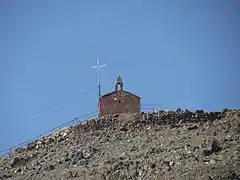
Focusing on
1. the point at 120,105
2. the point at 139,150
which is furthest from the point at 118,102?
the point at 139,150

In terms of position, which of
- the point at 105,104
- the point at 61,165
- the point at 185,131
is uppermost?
the point at 105,104

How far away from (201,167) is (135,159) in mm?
5294

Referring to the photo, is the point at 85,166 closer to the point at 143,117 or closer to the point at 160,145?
the point at 160,145

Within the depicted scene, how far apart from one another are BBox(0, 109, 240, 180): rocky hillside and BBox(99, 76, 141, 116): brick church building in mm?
4142

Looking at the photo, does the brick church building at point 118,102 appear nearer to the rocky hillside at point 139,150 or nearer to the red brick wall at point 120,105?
the red brick wall at point 120,105

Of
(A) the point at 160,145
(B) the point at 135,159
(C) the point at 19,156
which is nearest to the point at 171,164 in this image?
(B) the point at 135,159

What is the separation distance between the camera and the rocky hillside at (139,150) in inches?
977

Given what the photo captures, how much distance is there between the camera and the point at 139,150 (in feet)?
102

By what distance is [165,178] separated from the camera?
24.0 m

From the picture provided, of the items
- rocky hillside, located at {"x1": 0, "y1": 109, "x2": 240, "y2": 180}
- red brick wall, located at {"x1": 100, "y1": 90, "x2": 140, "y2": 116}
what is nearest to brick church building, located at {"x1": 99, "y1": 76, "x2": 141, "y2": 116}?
red brick wall, located at {"x1": 100, "y1": 90, "x2": 140, "y2": 116}

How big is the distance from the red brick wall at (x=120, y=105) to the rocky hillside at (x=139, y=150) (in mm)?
4101

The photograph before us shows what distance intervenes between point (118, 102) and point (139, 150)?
14243 mm

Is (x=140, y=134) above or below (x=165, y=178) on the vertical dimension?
above

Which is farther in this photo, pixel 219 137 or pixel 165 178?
pixel 219 137
